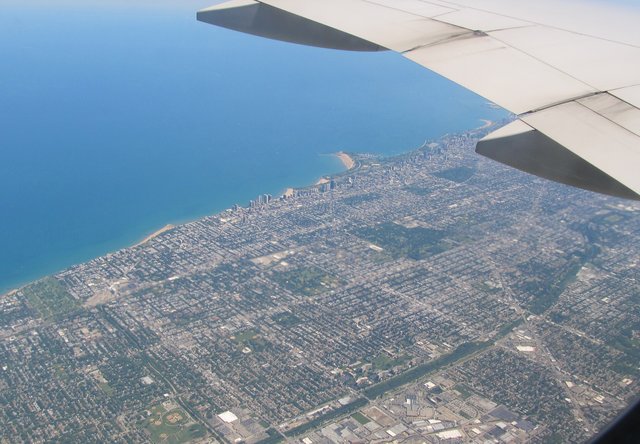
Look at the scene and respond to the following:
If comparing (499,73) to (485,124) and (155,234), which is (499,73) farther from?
(485,124)

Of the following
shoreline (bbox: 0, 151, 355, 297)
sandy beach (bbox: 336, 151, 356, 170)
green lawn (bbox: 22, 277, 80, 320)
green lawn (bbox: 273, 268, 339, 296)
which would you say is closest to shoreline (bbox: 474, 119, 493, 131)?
sandy beach (bbox: 336, 151, 356, 170)

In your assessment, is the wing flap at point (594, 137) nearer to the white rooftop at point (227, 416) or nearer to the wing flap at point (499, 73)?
the wing flap at point (499, 73)

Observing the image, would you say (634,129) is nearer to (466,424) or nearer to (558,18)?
(558,18)

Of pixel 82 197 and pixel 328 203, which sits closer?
pixel 328 203

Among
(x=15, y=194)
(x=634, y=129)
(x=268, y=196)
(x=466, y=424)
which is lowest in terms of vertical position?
(x=15, y=194)

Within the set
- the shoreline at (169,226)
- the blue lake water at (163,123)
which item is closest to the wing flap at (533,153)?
the shoreline at (169,226)

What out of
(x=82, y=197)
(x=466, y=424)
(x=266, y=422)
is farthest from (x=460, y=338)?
(x=82, y=197)

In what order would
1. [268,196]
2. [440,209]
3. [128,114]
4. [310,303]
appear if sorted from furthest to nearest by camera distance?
[128,114], [268,196], [440,209], [310,303]
